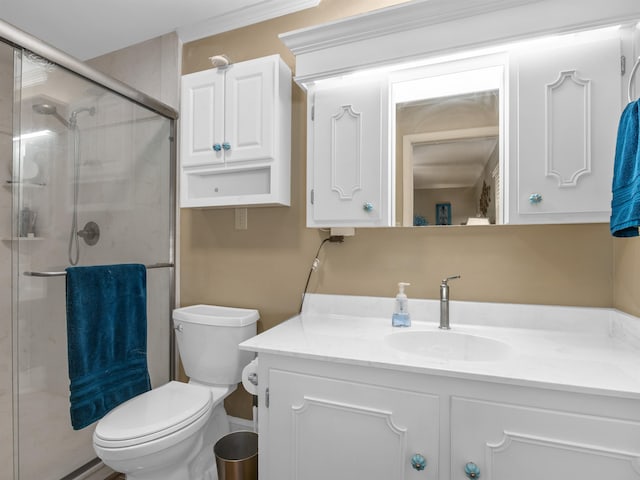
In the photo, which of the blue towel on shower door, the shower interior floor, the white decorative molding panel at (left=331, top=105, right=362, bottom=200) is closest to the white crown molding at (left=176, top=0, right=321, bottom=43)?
the white decorative molding panel at (left=331, top=105, right=362, bottom=200)

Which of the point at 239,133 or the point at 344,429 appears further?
the point at 239,133

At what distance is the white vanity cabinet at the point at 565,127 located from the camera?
1.14 meters

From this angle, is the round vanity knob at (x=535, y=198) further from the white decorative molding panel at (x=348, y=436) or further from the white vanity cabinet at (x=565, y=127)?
the white decorative molding panel at (x=348, y=436)

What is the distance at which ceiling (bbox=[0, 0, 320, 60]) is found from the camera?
180 centimetres

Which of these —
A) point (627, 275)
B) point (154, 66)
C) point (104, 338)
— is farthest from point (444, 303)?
point (154, 66)

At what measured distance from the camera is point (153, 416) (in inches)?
51.9

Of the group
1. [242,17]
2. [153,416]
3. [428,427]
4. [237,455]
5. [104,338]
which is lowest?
[237,455]

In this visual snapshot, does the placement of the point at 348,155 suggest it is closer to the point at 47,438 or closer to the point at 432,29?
the point at 432,29

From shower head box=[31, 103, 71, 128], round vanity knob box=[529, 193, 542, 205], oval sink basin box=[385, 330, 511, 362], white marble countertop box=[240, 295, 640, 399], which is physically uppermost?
shower head box=[31, 103, 71, 128]

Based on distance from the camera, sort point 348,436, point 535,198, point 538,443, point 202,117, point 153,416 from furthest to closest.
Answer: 1. point 202,117
2. point 153,416
3. point 535,198
4. point 348,436
5. point 538,443

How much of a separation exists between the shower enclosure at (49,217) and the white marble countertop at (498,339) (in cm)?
93

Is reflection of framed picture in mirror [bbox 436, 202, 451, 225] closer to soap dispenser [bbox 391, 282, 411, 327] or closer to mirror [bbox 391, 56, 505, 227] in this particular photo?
mirror [bbox 391, 56, 505, 227]

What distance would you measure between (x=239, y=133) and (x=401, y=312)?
113 cm

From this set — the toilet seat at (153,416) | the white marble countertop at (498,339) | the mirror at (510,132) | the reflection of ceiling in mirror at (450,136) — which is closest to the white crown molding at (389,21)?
the mirror at (510,132)
